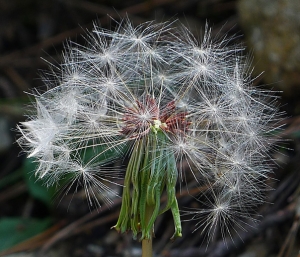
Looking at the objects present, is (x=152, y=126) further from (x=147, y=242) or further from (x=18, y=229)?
(x=18, y=229)

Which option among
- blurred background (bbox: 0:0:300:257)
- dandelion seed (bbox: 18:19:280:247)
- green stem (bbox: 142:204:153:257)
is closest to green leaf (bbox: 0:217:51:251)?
blurred background (bbox: 0:0:300:257)

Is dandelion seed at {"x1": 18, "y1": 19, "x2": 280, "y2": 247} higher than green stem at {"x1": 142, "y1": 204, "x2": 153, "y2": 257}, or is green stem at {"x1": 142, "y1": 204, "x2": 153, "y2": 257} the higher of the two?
dandelion seed at {"x1": 18, "y1": 19, "x2": 280, "y2": 247}

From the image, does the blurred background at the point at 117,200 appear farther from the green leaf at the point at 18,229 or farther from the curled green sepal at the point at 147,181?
the curled green sepal at the point at 147,181

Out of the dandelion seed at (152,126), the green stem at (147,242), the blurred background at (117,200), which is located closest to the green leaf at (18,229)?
the blurred background at (117,200)

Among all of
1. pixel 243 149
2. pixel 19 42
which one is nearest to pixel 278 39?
pixel 243 149

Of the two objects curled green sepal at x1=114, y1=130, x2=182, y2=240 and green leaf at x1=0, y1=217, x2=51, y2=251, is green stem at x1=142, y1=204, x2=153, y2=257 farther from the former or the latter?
green leaf at x1=0, y1=217, x2=51, y2=251

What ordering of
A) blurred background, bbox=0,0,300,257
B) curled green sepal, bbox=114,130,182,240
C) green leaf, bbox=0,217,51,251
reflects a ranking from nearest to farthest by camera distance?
1. curled green sepal, bbox=114,130,182,240
2. blurred background, bbox=0,0,300,257
3. green leaf, bbox=0,217,51,251

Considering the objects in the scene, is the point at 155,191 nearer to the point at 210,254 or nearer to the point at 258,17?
the point at 210,254
